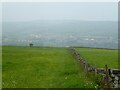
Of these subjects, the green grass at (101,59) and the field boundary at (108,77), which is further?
the green grass at (101,59)

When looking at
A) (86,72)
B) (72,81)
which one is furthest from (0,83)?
(86,72)

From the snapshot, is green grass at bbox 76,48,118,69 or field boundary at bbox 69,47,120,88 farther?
green grass at bbox 76,48,118,69

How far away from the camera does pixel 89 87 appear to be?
21.1m

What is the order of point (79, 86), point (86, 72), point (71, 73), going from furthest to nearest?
1. point (71, 73)
2. point (86, 72)
3. point (79, 86)

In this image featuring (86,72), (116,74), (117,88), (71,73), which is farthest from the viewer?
(71,73)

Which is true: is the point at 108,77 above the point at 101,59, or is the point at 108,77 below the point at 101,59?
above

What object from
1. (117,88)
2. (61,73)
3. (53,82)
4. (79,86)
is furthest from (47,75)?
(117,88)

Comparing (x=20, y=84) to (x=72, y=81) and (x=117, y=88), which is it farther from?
(x=117, y=88)

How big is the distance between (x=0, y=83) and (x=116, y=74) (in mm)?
7842

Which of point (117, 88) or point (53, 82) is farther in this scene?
point (53, 82)

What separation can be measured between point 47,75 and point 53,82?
392 cm

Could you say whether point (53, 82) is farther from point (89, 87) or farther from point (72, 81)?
point (89, 87)

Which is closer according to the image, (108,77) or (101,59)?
(108,77)

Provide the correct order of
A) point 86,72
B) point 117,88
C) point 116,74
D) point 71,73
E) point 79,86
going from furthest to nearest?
1. point 71,73
2. point 86,72
3. point 116,74
4. point 79,86
5. point 117,88
